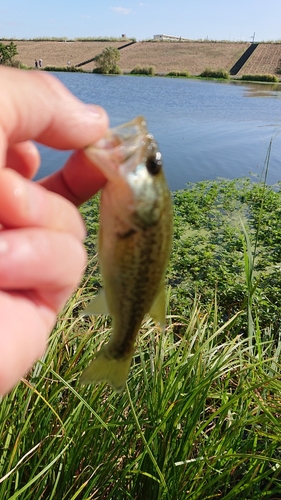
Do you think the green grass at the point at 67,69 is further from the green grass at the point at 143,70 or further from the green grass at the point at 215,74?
the green grass at the point at 215,74

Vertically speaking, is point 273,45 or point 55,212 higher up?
point 273,45

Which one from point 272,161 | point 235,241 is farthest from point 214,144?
point 235,241

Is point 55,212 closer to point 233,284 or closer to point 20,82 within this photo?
point 20,82

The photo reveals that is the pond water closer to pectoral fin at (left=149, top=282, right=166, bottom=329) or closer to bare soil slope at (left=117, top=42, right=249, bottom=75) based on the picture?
pectoral fin at (left=149, top=282, right=166, bottom=329)

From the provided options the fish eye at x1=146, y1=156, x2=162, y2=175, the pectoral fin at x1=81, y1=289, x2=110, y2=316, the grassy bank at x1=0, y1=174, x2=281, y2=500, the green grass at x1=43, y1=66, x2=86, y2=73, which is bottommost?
the grassy bank at x1=0, y1=174, x2=281, y2=500

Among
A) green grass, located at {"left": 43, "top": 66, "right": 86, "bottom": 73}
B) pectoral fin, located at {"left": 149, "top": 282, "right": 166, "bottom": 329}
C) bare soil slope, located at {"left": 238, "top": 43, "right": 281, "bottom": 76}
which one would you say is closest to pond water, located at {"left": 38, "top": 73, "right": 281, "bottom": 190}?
pectoral fin, located at {"left": 149, "top": 282, "right": 166, "bottom": 329}

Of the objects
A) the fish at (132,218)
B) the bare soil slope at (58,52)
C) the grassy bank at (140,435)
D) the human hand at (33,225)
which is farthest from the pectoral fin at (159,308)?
the bare soil slope at (58,52)
